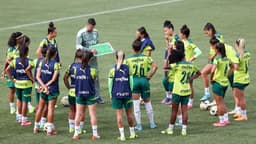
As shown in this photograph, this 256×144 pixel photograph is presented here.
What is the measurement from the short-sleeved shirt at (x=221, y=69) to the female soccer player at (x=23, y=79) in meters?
4.31

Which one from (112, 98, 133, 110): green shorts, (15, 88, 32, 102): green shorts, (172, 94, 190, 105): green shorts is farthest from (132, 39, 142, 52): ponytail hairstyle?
(15, 88, 32, 102): green shorts

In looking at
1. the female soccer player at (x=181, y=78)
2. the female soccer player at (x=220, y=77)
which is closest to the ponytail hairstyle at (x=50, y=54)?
the female soccer player at (x=181, y=78)

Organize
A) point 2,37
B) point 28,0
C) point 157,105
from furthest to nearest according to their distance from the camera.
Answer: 1. point 28,0
2. point 2,37
3. point 157,105

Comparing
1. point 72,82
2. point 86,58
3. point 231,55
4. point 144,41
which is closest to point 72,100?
point 72,82

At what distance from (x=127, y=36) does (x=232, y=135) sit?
12730mm

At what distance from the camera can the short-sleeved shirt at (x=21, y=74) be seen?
16453 mm

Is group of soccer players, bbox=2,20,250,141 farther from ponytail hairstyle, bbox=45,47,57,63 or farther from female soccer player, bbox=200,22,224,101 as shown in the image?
female soccer player, bbox=200,22,224,101

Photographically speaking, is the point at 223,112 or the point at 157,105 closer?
the point at 223,112

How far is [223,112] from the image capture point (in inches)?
647

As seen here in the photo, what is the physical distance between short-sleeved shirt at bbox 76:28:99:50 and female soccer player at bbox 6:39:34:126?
201cm

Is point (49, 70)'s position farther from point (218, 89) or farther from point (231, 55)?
point (231, 55)

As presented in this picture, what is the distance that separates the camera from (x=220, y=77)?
16328 mm

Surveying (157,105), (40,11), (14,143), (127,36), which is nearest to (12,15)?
(40,11)

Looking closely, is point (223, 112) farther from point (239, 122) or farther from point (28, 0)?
point (28, 0)
